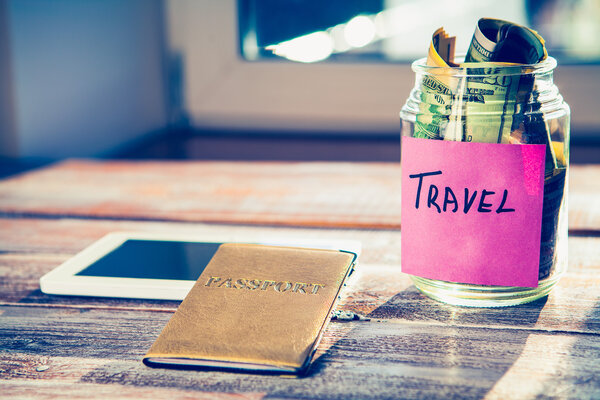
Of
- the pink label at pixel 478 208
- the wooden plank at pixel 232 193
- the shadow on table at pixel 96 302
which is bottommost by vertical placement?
the shadow on table at pixel 96 302

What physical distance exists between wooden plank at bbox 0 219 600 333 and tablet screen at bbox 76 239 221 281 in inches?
1.1

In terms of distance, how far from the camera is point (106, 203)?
72cm

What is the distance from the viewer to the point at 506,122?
1.31 ft

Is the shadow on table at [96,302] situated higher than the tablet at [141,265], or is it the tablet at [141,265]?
the tablet at [141,265]

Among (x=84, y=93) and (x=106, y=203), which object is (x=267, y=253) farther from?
(x=84, y=93)

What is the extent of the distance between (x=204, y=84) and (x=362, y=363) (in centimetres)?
87

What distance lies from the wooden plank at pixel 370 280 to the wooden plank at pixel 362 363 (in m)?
0.02

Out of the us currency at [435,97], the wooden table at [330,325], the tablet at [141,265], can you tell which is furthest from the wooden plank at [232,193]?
the us currency at [435,97]

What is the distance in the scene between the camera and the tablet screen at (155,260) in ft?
1.58

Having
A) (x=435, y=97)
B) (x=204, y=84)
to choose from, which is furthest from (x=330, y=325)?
(x=204, y=84)

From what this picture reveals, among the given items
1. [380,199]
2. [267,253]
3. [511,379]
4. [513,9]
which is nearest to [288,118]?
[380,199]

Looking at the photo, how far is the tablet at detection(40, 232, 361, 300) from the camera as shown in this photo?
0.46 metres

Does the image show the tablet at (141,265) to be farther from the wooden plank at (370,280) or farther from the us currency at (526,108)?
the us currency at (526,108)

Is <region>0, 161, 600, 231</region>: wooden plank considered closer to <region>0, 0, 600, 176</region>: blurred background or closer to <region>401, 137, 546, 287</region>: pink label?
<region>0, 0, 600, 176</region>: blurred background
